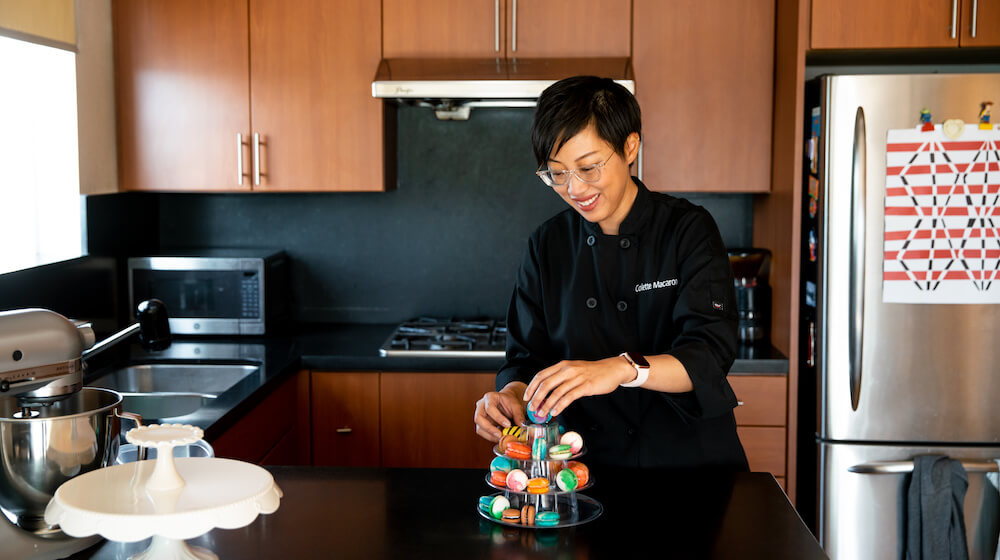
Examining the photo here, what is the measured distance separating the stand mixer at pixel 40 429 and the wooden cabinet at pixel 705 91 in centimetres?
206

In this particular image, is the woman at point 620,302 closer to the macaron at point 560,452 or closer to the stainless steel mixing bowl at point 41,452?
the macaron at point 560,452

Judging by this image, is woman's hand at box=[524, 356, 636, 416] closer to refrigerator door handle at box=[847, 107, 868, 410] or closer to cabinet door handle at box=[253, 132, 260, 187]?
refrigerator door handle at box=[847, 107, 868, 410]

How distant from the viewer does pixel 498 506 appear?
142cm

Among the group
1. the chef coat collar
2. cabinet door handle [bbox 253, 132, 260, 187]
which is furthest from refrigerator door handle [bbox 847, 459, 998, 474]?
cabinet door handle [bbox 253, 132, 260, 187]

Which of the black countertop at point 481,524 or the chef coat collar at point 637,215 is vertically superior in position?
the chef coat collar at point 637,215

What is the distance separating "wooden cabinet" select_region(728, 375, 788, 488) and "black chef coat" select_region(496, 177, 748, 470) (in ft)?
3.33

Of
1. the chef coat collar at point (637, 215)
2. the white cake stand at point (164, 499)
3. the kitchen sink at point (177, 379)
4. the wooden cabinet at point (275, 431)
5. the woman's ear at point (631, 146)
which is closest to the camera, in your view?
the white cake stand at point (164, 499)

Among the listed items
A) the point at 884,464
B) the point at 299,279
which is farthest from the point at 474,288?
the point at 884,464

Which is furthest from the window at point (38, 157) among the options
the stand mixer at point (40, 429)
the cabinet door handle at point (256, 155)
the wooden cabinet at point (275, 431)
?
the stand mixer at point (40, 429)

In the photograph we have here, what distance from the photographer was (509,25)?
3.06 m

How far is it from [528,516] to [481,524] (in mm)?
73

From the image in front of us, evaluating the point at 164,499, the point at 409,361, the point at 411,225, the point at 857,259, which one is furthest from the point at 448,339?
the point at 164,499

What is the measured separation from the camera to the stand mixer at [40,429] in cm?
129

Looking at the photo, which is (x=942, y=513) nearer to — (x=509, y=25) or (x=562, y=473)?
(x=562, y=473)
